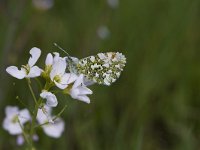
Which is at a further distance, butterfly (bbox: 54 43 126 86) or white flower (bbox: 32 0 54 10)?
white flower (bbox: 32 0 54 10)

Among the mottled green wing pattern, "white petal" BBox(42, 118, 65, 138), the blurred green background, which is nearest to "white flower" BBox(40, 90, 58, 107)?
the mottled green wing pattern

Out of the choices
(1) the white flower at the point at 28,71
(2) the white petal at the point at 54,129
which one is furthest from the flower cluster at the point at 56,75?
(2) the white petal at the point at 54,129

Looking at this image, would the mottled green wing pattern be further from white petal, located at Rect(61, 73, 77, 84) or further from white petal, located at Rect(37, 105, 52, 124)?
white petal, located at Rect(37, 105, 52, 124)

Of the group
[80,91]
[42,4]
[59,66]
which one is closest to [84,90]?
[80,91]

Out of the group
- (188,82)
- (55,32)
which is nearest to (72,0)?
(55,32)

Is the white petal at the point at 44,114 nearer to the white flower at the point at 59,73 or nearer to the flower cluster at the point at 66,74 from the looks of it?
the flower cluster at the point at 66,74
